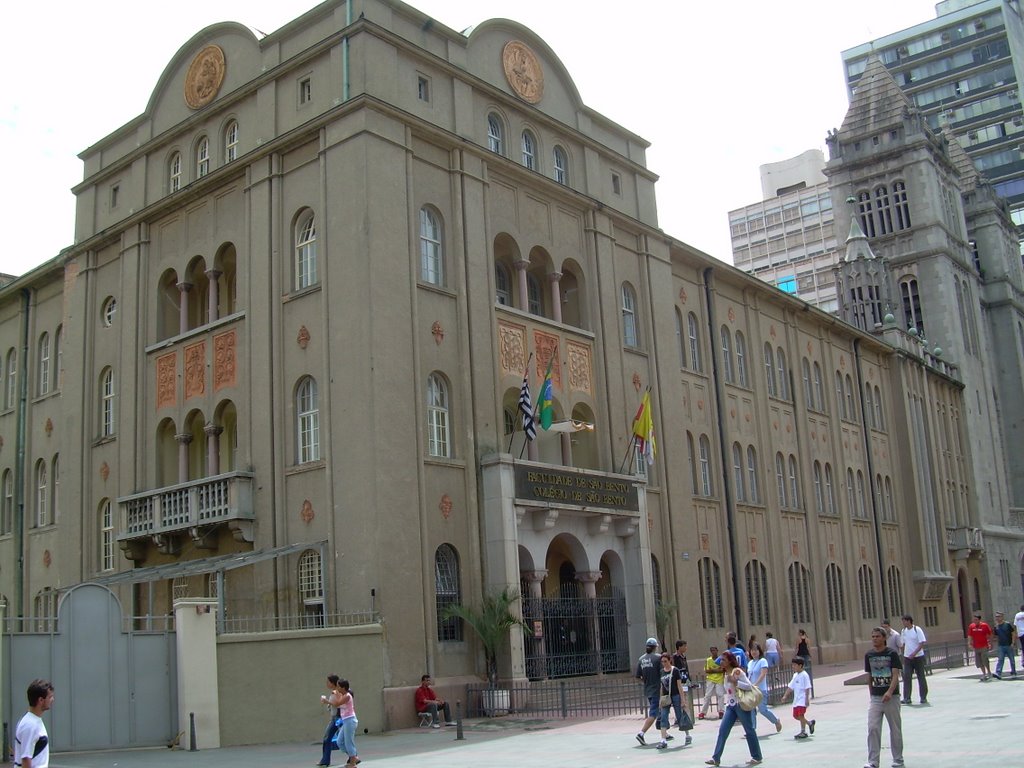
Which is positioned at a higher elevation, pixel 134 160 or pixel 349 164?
pixel 134 160

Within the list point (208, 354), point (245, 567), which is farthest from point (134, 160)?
point (245, 567)

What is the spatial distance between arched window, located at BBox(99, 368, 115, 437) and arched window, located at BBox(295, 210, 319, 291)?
8.27 metres

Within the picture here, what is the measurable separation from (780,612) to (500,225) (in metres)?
18.6

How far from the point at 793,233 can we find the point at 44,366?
8915 cm

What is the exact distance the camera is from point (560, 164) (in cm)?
3506

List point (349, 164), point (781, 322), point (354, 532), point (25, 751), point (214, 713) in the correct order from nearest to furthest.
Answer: point (25, 751), point (214, 713), point (354, 532), point (349, 164), point (781, 322)

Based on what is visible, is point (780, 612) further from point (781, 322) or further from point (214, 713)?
point (214, 713)

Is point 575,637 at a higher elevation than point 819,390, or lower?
lower

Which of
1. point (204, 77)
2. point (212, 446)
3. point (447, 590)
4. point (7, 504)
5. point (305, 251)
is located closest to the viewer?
point (447, 590)

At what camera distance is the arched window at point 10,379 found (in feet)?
130

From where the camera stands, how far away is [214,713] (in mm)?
22812

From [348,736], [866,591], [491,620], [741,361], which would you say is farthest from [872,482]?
[348,736]

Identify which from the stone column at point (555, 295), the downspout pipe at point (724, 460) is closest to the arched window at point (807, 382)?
the downspout pipe at point (724, 460)

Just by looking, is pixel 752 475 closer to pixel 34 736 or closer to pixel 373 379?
pixel 373 379
